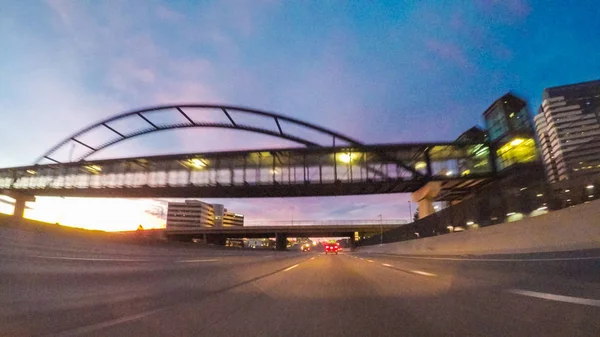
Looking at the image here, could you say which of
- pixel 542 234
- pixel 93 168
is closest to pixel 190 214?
pixel 93 168

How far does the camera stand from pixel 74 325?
12.8ft

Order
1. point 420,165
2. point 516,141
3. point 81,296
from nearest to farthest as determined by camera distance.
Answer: point 81,296
point 516,141
point 420,165

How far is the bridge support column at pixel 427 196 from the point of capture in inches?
2085

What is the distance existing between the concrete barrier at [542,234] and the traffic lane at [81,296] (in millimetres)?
10492

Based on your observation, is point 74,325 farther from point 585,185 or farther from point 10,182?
point 10,182

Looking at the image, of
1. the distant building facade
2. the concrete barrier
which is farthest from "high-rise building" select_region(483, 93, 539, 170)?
the distant building facade

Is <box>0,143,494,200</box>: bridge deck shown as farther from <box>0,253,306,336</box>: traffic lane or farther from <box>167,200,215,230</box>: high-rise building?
<box>167,200,215,230</box>: high-rise building

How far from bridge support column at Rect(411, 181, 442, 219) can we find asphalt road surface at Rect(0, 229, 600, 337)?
47.2m

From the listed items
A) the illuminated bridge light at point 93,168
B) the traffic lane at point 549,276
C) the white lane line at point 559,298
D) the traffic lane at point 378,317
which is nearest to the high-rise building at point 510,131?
the traffic lane at point 549,276

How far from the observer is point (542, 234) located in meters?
12.5

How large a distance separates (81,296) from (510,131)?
58.5m

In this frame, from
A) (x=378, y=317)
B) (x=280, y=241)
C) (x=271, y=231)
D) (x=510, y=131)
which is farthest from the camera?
(x=280, y=241)

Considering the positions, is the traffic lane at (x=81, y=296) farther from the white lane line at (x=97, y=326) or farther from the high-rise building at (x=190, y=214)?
the high-rise building at (x=190, y=214)

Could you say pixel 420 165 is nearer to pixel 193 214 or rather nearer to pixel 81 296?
pixel 81 296
